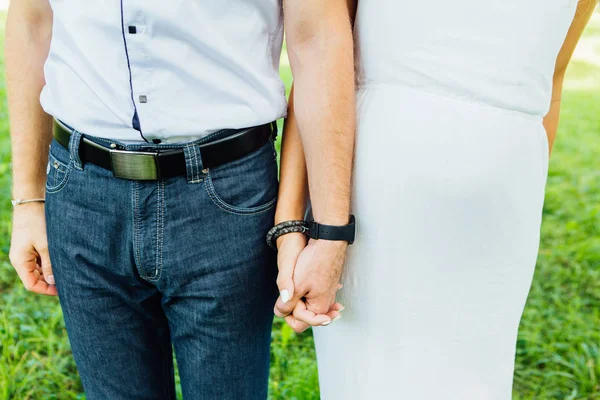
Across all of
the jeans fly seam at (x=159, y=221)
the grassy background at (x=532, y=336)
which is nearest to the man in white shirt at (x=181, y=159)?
the jeans fly seam at (x=159, y=221)

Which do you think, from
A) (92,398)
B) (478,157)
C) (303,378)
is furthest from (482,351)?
(303,378)

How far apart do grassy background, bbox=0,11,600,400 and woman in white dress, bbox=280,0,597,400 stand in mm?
1229

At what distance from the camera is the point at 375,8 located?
1.26 metres

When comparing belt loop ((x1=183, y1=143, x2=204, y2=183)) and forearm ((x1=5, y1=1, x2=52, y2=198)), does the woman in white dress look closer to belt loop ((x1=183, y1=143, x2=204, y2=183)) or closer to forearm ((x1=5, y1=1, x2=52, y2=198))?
belt loop ((x1=183, y1=143, x2=204, y2=183))

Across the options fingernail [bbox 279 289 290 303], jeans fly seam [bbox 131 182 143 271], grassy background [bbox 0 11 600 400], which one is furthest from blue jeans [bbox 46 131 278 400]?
grassy background [bbox 0 11 600 400]

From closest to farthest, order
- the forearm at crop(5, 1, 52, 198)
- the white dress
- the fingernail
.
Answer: the white dress < the fingernail < the forearm at crop(5, 1, 52, 198)

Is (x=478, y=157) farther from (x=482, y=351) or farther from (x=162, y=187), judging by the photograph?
(x=162, y=187)

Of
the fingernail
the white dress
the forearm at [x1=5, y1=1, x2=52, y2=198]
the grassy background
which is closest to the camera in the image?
the white dress

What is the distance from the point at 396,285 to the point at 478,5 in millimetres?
587

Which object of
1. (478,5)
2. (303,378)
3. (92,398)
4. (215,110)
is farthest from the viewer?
(303,378)

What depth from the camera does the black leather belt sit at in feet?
4.24

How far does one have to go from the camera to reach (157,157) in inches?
50.7

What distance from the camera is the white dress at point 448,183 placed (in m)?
1.22

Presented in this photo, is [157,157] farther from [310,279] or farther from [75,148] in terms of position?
[310,279]
